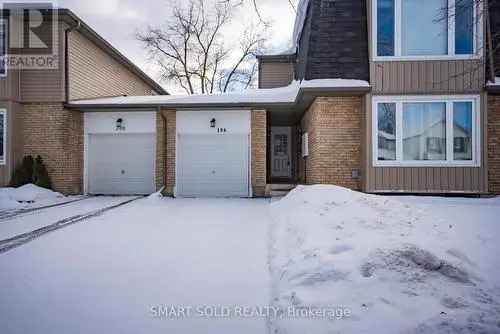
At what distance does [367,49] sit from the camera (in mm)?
8906

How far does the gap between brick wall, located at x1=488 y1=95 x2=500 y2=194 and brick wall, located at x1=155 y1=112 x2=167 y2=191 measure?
395 inches

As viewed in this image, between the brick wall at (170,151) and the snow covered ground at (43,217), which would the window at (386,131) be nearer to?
the brick wall at (170,151)

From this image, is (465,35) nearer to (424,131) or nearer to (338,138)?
(424,131)

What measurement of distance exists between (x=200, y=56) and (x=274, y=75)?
12.3 meters

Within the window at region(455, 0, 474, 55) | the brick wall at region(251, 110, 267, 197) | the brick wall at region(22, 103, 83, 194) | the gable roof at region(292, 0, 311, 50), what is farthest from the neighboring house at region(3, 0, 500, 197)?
the brick wall at region(22, 103, 83, 194)

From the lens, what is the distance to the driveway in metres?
2.78

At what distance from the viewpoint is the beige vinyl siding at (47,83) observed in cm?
1070

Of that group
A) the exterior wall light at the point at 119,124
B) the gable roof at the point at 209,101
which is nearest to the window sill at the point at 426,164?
the gable roof at the point at 209,101

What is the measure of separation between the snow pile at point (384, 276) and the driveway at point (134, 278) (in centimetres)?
39

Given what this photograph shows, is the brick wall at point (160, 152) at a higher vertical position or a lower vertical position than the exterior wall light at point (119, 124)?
lower

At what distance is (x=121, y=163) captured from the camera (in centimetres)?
1155

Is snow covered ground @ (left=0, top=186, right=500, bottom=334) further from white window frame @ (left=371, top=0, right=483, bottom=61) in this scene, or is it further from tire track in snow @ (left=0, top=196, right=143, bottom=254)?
white window frame @ (left=371, top=0, right=483, bottom=61)

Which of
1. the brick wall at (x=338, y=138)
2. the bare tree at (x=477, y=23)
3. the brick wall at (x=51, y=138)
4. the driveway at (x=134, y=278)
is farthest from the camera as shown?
the brick wall at (x=51, y=138)

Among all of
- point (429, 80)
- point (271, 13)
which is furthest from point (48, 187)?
point (429, 80)
